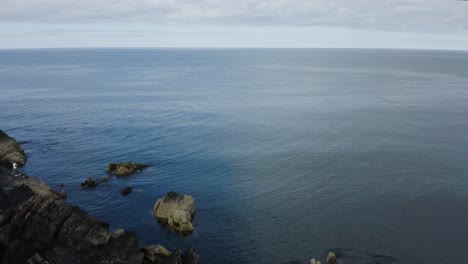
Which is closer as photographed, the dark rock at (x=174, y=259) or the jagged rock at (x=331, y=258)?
the dark rock at (x=174, y=259)

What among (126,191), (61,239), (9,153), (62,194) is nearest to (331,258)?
(61,239)

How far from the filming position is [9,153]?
73500 mm

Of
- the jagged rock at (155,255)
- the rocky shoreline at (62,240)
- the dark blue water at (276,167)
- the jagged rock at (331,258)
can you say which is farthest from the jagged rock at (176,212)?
the jagged rock at (331,258)

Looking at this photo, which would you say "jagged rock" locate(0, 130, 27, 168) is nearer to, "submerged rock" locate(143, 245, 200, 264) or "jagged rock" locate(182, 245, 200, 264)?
"submerged rock" locate(143, 245, 200, 264)

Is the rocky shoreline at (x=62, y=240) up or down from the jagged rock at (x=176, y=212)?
up

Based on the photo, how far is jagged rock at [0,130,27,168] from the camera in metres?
71.9

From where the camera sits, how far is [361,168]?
7406 cm

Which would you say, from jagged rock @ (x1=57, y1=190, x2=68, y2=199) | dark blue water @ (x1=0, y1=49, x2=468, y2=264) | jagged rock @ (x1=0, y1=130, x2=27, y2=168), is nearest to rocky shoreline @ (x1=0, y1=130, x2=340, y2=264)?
dark blue water @ (x1=0, y1=49, x2=468, y2=264)

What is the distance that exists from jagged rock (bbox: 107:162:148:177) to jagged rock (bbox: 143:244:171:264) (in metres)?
29.9

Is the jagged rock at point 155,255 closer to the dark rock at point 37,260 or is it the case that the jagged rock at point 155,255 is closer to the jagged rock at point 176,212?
the jagged rock at point 176,212

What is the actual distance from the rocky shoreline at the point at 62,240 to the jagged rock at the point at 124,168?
2615 cm

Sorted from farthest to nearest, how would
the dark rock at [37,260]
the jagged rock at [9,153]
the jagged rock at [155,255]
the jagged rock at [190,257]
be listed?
the jagged rock at [9,153] → the jagged rock at [190,257] → the jagged rock at [155,255] → the dark rock at [37,260]

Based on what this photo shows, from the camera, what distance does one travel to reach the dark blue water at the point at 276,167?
49.2 m

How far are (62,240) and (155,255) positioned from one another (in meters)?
9.28
